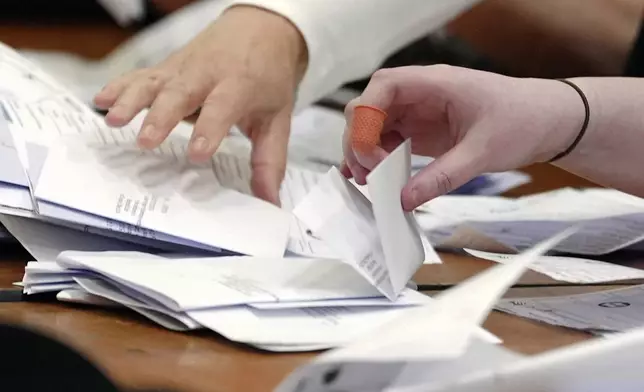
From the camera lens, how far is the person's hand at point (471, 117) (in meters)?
0.52

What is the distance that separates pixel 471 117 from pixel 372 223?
0.33ft

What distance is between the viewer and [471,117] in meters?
0.54

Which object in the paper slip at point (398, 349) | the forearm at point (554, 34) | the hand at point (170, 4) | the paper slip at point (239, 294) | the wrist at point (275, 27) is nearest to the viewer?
the paper slip at point (398, 349)

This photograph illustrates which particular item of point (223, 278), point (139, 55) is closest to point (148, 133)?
point (223, 278)

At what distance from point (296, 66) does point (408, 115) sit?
230 mm

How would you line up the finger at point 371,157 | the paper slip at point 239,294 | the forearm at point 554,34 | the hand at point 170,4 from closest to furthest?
1. the paper slip at point 239,294
2. the finger at point 371,157
3. the forearm at point 554,34
4. the hand at point 170,4

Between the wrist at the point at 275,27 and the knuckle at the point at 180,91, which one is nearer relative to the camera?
the knuckle at the point at 180,91

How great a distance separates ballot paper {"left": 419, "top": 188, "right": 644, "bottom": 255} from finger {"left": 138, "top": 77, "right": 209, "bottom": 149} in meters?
0.22

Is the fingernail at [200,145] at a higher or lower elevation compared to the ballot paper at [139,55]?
higher

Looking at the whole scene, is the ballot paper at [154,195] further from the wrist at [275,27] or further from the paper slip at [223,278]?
the wrist at [275,27]

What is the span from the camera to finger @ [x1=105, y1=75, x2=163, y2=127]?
593mm

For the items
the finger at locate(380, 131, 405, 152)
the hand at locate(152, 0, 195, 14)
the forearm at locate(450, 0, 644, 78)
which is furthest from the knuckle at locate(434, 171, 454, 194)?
the hand at locate(152, 0, 195, 14)

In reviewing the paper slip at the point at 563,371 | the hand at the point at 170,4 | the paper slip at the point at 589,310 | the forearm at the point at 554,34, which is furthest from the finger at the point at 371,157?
the hand at the point at 170,4

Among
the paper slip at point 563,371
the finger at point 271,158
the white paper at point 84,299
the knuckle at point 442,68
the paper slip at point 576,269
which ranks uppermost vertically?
the knuckle at point 442,68
